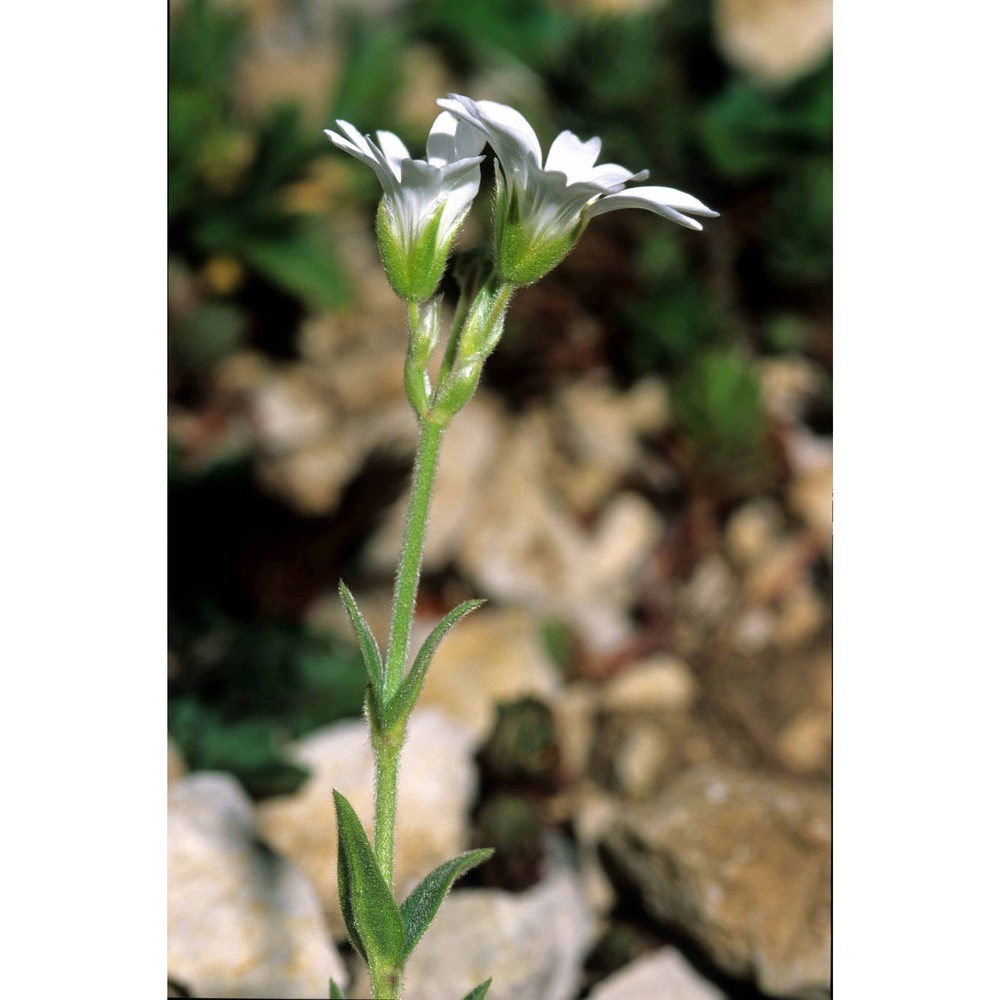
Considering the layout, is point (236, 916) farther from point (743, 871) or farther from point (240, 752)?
point (743, 871)

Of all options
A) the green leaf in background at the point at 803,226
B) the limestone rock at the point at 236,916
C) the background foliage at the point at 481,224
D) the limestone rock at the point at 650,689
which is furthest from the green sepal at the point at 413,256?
the green leaf in background at the point at 803,226

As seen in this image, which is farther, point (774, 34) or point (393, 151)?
point (774, 34)

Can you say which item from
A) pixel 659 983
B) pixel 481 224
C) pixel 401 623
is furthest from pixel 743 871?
pixel 481 224

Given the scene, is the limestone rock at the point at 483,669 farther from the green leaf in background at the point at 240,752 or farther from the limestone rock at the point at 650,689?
the green leaf in background at the point at 240,752

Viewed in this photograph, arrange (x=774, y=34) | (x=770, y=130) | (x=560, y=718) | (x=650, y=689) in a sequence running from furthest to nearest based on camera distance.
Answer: (x=774, y=34), (x=770, y=130), (x=650, y=689), (x=560, y=718)

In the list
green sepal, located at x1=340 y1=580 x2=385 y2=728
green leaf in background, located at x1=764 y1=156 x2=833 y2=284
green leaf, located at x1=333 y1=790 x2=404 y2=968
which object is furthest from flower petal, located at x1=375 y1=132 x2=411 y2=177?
green leaf in background, located at x1=764 y1=156 x2=833 y2=284

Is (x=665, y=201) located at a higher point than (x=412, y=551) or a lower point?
higher
